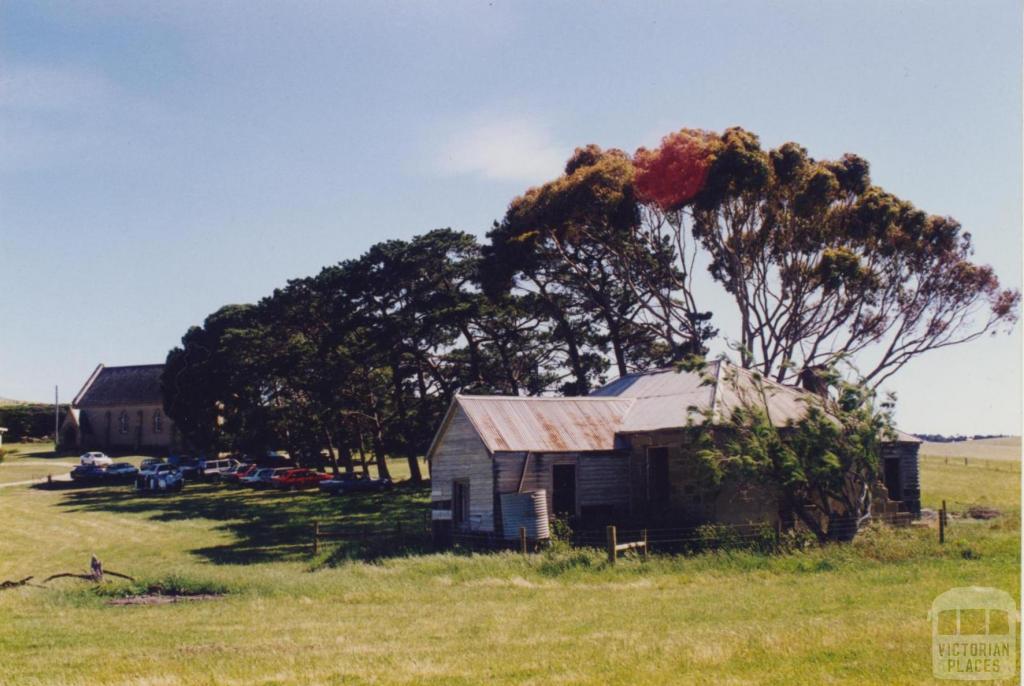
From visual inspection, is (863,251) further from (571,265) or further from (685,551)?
(685,551)

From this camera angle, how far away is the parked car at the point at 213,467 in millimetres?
66562

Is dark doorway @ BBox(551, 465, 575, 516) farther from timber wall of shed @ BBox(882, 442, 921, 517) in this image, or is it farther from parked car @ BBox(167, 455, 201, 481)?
parked car @ BBox(167, 455, 201, 481)

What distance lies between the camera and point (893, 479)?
34.9 m

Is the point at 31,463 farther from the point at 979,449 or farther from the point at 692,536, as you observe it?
the point at 979,449

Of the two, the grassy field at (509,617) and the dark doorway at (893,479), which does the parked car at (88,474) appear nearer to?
the grassy field at (509,617)

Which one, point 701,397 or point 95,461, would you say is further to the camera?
point 95,461

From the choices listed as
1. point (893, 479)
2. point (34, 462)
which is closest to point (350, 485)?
point (893, 479)

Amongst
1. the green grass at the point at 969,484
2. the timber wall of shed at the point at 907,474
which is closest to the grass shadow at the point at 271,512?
A: the timber wall of shed at the point at 907,474

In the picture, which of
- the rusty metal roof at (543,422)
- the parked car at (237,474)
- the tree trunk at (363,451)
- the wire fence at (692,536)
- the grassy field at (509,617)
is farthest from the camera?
the parked car at (237,474)

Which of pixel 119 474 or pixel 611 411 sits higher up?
pixel 611 411

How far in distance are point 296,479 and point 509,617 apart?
1808 inches

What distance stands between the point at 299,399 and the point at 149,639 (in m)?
48.3

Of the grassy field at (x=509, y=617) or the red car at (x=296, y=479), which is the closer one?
the grassy field at (x=509, y=617)

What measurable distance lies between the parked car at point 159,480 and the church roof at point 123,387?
3100 centimetres
